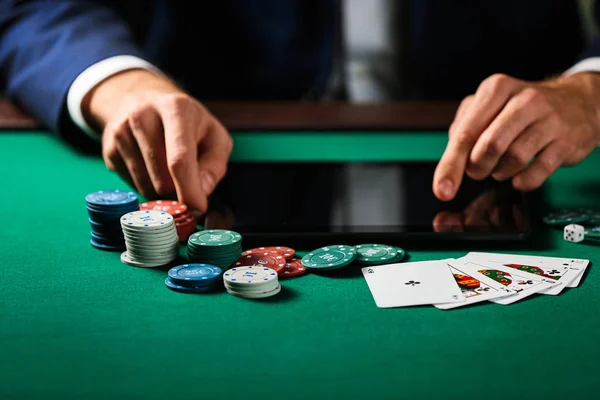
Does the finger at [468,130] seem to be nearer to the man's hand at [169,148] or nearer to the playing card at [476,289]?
the playing card at [476,289]

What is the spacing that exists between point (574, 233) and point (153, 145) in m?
0.87

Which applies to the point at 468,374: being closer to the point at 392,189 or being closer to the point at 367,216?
the point at 367,216

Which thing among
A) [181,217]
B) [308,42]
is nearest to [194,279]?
[181,217]

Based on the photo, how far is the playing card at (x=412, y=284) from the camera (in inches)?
42.5

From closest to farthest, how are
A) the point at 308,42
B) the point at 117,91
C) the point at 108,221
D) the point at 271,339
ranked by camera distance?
the point at 271,339
the point at 108,221
the point at 117,91
the point at 308,42

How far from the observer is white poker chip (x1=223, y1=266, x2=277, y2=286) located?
1103 millimetres

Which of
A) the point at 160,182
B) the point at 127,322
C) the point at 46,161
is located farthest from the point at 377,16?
the point at 127,322

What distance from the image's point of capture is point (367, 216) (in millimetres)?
1418

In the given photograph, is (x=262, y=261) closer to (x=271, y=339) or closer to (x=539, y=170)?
(x=271, y=339)

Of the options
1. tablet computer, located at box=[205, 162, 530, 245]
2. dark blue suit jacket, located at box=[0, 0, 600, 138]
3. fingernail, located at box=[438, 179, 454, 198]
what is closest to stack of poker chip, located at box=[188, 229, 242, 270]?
tablet computer, located at box=[205, 162, 530, 245]

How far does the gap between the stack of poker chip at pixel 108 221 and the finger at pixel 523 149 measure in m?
0.79

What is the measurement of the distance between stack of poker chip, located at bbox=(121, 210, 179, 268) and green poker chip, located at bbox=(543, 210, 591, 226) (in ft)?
2.47

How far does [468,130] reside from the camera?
1512mm

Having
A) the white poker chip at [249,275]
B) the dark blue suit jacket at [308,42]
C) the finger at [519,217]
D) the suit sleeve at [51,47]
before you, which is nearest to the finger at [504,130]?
the finger at [519,217]
